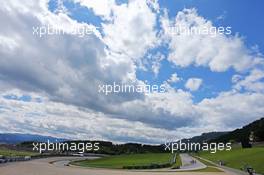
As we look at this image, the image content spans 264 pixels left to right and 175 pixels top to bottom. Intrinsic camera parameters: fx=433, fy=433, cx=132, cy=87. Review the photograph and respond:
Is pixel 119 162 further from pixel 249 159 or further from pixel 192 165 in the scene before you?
pixel 249 159

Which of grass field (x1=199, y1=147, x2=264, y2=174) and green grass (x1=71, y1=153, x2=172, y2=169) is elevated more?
grass field (x1=199, y1=147, x2=264, y2=174)

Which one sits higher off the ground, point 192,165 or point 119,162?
point 192,165

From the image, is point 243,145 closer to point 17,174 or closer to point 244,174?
point 244,174

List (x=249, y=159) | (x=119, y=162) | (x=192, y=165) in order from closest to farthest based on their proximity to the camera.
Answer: (x=249, y=159)
(x=192, y=165)
(x=119, y=162)

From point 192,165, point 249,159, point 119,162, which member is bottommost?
point 119,162

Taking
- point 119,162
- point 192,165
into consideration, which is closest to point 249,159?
point 192,165

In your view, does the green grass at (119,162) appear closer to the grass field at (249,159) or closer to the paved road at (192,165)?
the paved road at (192,165)

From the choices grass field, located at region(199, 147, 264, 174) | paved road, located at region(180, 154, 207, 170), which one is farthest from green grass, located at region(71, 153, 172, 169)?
grass field, located at region(199, 147, 264, 174)

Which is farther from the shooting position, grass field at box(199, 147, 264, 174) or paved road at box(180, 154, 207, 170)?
paved road at box(180, 154, 207, 170)

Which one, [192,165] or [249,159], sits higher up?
[249,159]

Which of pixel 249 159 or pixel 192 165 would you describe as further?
pixel 192 165

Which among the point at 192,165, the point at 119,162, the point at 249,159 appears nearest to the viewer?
the point at 249,159

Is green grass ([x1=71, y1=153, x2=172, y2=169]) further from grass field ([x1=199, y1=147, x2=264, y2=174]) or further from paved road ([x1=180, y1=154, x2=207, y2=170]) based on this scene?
grass field ([x1=199, y1=147, x2=264, y2=174])

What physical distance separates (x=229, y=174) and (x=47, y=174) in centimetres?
2663
